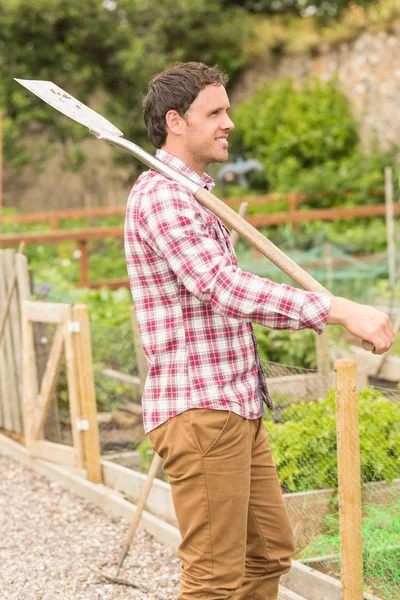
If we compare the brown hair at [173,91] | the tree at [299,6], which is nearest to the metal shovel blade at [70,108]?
the brown hair at [173,91]

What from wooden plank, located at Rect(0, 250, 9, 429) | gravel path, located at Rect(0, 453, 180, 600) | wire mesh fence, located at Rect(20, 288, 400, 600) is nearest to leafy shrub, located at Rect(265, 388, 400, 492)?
wire mesh fence, located at Rect(20, 288, 400, 600)

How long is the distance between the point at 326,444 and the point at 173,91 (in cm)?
180

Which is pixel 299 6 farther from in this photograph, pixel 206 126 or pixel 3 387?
pixel 206 126

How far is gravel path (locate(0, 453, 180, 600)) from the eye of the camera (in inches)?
144

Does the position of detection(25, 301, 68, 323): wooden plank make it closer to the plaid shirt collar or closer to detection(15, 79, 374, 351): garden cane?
detection(15, 79, 374, 351): garden cane

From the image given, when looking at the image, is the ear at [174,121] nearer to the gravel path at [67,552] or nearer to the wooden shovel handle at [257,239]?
the wooden shovel handle at [257,239]

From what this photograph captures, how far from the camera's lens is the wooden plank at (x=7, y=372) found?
232 inches

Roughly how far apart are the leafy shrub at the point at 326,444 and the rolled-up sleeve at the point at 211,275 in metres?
1.32

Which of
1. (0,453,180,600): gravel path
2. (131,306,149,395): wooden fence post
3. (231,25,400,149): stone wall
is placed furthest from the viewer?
(231,25,400,149): stone wall

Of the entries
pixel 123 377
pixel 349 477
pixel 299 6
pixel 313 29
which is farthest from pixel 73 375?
pixel 299 6

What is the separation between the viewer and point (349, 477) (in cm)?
289

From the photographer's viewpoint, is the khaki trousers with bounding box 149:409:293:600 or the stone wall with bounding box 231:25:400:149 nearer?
the khaki trousers with bounding box 149:409:293:600

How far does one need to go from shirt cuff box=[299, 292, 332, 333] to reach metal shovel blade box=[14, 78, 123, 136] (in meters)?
0.92

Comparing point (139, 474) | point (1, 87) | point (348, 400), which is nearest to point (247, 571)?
point (348, 400)
